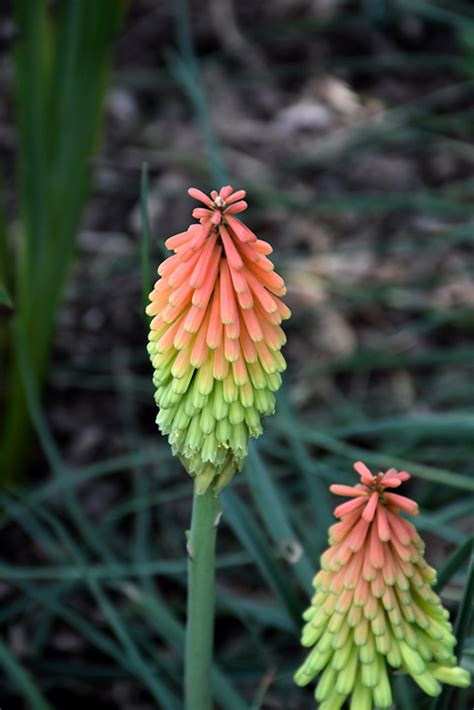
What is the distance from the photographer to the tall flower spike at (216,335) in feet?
3.39

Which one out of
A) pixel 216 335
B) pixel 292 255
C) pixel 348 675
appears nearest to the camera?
pixel 216 335

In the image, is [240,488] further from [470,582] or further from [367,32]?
[367,32]

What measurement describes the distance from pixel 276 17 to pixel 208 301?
3.59 meters

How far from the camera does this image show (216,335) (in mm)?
1038

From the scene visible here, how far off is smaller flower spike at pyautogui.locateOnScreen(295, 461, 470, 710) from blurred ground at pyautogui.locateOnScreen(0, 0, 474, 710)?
0.62 metres

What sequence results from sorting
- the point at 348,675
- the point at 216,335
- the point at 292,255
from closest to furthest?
the point at 216,335 < the point at 348,675 < the point at 292,255

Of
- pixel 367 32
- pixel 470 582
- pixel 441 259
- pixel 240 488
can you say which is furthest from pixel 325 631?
pixel 367 32

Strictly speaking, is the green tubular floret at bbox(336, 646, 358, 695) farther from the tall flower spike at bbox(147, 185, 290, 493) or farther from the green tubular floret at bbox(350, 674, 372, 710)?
the tall flower spike at bbox(147, 185, 290, 493)

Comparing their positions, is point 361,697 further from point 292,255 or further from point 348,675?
point 292,255

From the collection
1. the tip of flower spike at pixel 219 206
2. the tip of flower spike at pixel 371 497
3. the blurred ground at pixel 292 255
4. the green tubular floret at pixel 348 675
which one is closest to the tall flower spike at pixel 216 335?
the tip of flower spike at pixel 219 206

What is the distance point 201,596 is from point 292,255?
2.06m

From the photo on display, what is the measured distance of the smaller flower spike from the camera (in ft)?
3.60

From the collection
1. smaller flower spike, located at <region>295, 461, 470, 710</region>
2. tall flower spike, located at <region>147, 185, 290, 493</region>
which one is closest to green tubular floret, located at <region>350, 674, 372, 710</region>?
smaller flower spike, located at <region>295, 461, 470, 710</region>

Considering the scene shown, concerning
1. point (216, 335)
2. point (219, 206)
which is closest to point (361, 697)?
point (216, 335)
